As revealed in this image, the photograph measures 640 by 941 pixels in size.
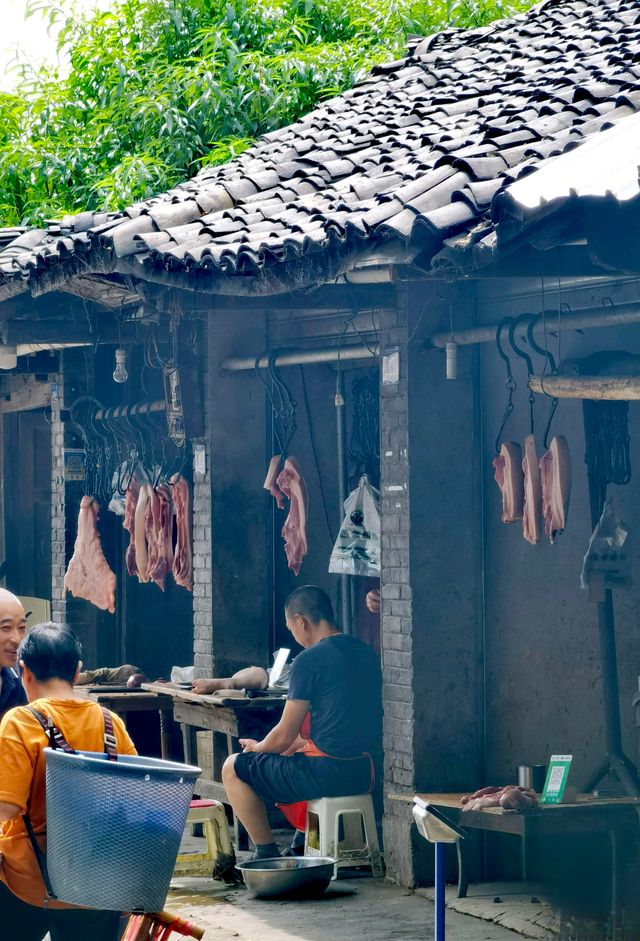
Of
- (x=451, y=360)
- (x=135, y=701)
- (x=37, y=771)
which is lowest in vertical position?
(x=135, y=701)

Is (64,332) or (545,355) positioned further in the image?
(64,332)

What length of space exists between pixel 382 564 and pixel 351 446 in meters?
1.66

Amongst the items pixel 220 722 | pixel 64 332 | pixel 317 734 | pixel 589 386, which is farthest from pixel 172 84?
pixel 589 386

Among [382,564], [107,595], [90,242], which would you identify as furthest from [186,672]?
[90,242]

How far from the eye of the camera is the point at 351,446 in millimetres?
9953

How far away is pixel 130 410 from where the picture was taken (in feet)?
39.2

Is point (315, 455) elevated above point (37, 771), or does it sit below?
above

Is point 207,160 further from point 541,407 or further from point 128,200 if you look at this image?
point 541,407

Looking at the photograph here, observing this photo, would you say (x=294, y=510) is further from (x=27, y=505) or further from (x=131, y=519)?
(x=27, y=505)

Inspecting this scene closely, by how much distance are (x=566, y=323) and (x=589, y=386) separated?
1.71 ft

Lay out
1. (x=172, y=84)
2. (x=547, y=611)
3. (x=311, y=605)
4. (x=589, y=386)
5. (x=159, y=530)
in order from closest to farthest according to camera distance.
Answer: (x=589, y=386)
(x=547, y=611)
(x=311, y=605)
(x=159, y=530)
(x=172, y=84)

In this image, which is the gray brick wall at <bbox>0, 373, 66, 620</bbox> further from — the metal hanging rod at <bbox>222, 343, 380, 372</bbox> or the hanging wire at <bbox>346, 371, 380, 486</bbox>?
the hanging wire at <bbox>346, 371, 380, 486</bbox>

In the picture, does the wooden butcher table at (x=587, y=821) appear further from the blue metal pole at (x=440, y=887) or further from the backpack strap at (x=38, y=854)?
the backpack strap at (x=38, y=854)

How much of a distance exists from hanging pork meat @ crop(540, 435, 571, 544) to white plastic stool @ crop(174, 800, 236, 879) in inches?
104
